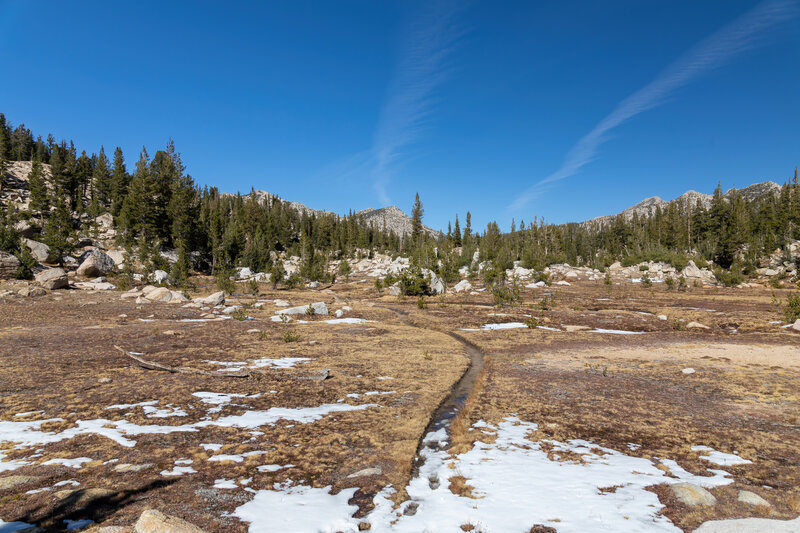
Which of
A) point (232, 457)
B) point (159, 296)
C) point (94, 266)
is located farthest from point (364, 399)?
point (94, 266)

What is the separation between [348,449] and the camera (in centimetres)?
704

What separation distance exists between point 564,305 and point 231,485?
117 ft

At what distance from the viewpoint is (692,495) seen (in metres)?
5.36

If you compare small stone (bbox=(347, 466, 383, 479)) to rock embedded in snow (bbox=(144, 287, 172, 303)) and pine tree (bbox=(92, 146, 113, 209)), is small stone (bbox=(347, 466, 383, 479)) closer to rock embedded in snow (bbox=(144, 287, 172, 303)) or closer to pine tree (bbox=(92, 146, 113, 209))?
rock embedded in snow (bbox=(144, 287, 172, 303))

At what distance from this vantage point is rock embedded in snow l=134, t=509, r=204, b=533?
3786mm

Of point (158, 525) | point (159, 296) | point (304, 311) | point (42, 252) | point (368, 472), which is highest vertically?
point (42, 252)

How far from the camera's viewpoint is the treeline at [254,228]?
187 ft

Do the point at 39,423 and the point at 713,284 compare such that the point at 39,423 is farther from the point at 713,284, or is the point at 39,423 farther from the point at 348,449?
the point at 713,284

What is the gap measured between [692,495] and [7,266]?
5029 centimetres

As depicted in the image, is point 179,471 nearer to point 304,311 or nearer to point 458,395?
point 458,395

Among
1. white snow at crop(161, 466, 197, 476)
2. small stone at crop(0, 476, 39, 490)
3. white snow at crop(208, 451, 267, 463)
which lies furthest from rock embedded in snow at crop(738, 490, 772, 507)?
small stone at crop(0, 476, 39, 490)

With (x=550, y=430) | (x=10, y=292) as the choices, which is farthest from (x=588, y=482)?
(x=10, y=292)

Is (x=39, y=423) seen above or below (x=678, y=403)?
above

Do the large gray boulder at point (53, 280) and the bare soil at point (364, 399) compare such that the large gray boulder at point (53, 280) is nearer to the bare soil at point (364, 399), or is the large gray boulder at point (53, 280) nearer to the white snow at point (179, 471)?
the bare soil at point (364, 399)
